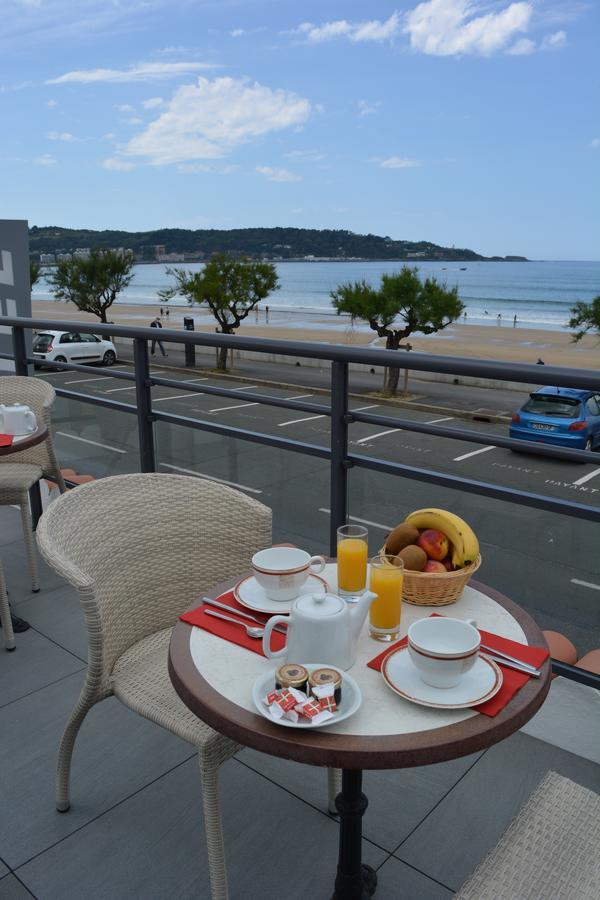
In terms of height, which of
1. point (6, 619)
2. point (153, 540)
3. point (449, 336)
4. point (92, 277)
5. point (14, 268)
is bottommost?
point (449, 336)

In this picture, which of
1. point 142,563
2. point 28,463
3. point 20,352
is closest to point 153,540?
point 142,563

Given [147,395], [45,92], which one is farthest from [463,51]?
[147,395]

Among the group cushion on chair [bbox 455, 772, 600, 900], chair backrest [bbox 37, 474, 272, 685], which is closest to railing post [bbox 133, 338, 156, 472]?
chair backrest [bbox 37, 474, 272, 685]

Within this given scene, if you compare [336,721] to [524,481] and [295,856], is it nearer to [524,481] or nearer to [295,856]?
[295,856]

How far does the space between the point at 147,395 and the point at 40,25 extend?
8410 mm

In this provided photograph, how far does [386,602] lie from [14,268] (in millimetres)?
5662

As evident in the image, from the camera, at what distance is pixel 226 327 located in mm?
29328

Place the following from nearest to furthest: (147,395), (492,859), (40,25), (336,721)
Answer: (336,721), (492,859), (147,395), (40,25)

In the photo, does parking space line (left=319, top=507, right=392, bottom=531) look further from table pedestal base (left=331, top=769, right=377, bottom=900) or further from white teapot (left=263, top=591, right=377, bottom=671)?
white teapot (left=263, top=591, right=377, bottom=671)

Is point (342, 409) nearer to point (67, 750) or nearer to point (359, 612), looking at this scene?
point (359, 612)

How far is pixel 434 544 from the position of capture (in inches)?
57.3

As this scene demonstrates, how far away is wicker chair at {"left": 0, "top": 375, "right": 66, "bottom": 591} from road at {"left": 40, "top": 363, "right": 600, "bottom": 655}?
38cm

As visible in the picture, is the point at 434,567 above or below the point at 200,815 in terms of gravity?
above

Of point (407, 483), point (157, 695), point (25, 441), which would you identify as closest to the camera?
point (157, 695)
